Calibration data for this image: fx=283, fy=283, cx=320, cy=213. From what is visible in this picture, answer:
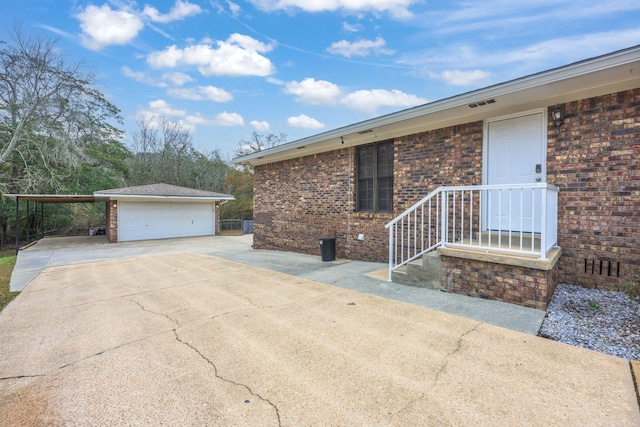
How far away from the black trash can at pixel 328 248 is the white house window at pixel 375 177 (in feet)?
3.76

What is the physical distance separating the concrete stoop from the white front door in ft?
3.60

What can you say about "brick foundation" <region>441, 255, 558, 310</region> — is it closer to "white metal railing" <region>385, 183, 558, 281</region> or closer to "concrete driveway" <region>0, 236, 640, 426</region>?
"white metal railing" <region>385, 183, 558, 281</region>

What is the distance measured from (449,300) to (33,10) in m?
17.5

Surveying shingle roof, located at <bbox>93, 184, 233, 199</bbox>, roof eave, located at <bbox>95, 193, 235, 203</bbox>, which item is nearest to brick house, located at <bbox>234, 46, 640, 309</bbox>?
roof eave, located at <bbox>95, 193, 235, 203</bbox>

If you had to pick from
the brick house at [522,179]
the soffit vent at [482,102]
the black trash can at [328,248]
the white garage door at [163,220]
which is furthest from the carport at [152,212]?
the soffit vent at [482,102]

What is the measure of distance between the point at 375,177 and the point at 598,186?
4.14 m

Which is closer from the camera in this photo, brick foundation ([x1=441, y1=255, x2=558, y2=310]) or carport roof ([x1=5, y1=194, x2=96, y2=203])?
brick foundation ([x1=441, y1=255, x2=558, y2=310])

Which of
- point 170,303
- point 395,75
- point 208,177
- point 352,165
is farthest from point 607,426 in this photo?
point 208,177

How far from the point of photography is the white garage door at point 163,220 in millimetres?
14547

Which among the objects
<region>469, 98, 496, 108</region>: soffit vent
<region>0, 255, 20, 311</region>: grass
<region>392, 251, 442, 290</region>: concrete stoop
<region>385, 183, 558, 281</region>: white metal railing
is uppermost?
<region>469, 98, 496, 108</region>: soffit vent

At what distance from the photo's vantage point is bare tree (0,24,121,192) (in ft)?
43.2

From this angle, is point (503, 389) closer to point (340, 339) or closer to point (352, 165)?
point (340, 339)

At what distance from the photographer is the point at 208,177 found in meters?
25.0

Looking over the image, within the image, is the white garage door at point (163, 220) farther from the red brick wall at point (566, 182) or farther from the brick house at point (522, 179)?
the brick house at point (522, 179)
